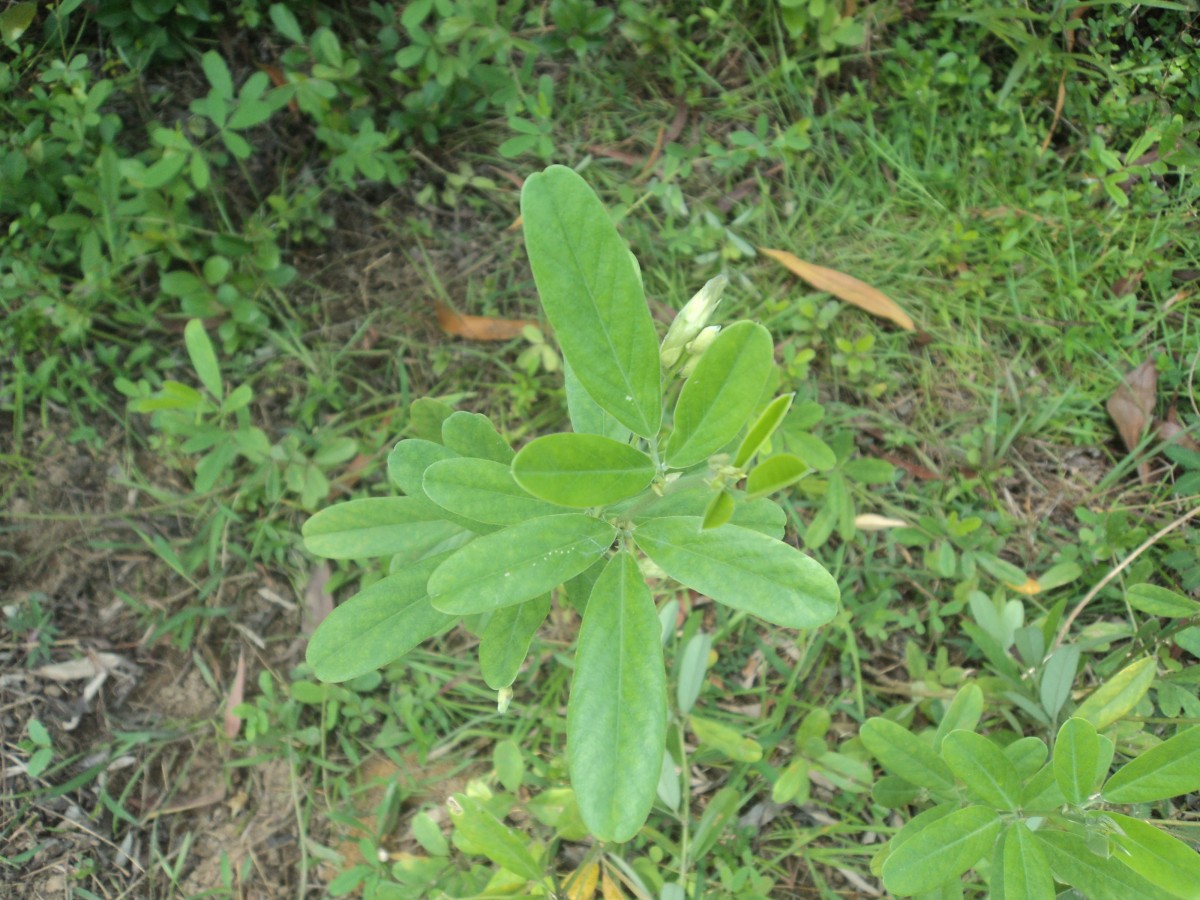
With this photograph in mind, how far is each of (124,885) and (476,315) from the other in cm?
209

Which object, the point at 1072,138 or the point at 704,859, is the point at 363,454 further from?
the point at 1072,138

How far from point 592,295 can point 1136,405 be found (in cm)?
221

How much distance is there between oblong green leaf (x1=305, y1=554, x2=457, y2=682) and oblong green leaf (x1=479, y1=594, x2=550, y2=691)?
0.08 m

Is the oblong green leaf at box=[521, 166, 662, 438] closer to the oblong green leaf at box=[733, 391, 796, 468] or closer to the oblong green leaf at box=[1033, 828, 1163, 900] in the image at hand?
the oblong green leaf at box=[733, 391, 796, 468]

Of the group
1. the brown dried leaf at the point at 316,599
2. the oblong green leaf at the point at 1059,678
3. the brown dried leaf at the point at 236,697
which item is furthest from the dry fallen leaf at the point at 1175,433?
the brown dried leaf at the point at 236,697

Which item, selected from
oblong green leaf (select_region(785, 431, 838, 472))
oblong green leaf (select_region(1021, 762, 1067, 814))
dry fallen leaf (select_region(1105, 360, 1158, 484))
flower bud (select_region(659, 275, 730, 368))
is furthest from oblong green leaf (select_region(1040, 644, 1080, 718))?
flower bud (select_region(659, 275, 730, 368))

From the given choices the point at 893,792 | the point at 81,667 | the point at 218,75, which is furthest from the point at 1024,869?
the point at 218,75

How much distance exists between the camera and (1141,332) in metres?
2.50

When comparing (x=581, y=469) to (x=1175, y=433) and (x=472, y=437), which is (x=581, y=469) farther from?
(x=1175, y=433)

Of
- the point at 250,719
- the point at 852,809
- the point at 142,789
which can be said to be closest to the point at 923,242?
the point at 852,809

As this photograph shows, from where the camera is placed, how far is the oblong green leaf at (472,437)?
1260 millimetres

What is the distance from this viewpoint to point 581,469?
0.97 metres

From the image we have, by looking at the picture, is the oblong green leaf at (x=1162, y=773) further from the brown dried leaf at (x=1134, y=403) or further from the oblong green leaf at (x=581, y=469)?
the brown dried leaf at (x=1134, y=403)

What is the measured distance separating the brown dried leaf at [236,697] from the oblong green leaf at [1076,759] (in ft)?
7.37
